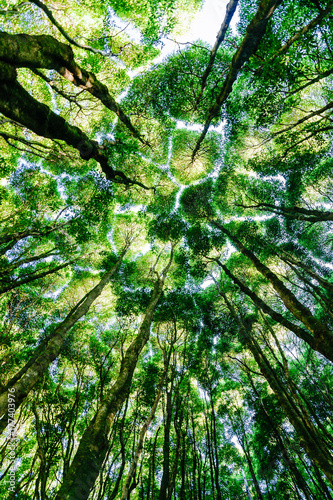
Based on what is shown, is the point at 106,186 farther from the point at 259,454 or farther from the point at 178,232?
the point at 259,454

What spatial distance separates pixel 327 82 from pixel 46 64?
13.8 metres

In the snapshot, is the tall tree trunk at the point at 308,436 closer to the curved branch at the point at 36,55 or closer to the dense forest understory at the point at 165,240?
the dense forest understory at the point at 165,240

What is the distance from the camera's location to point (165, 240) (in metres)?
14.3

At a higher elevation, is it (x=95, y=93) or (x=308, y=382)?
(x=95, y=93)

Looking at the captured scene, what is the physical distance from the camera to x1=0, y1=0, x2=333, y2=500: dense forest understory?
17.8 feet

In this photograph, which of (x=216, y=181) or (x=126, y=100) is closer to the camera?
(x=126, y=100)

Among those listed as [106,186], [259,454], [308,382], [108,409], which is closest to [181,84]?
[106,186]

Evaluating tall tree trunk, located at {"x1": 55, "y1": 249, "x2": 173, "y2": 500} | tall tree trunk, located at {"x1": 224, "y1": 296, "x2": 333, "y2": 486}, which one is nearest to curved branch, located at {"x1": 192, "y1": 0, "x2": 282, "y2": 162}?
tall tree trunk, located at {"x1": 55, "y1": 249, "x2": 173, "y2": 500}

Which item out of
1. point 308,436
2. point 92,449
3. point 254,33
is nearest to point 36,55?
point 254,33

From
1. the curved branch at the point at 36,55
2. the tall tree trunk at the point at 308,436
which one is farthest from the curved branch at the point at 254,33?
the tall tree trunk at the point at 308,436

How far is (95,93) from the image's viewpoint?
4.93m

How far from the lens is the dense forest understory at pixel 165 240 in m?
5.43

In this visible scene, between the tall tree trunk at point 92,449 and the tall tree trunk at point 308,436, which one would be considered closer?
the tall tree trunk at point 92,449

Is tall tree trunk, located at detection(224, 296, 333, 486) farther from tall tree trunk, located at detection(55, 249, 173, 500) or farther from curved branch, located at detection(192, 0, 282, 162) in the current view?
curved branch, located at detection(192, 0, 282, 162)
